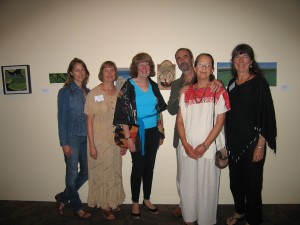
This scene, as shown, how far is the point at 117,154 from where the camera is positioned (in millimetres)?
2303

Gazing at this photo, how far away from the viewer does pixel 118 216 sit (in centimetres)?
241

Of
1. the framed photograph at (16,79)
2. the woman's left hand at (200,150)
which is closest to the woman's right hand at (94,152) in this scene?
the woman's left hand at (200,150)

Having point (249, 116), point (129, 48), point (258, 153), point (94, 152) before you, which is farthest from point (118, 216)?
point (129, 48)

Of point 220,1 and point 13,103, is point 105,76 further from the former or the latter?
point 220,1

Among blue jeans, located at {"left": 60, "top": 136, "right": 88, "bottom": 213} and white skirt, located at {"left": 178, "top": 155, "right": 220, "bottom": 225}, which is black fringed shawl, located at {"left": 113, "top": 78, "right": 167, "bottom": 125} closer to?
blue jeans, located at {"left": 60, "top": 136, "right": 88, "bottom": 213}

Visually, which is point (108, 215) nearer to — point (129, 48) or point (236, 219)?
point (236, 219)

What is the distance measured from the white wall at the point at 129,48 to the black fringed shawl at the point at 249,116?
0.80 metres


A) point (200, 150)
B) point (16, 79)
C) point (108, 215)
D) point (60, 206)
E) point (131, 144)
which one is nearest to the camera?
point (200, 150)

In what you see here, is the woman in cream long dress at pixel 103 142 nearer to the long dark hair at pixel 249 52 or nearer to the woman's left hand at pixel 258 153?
the long dark hair at pixel 249 52

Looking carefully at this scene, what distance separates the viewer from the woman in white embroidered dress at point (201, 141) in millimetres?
1788

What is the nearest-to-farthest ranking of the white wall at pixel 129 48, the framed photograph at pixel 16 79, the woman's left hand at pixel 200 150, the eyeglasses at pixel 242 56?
the woman's left hand at pixel 200 150 < the eyeglasses at pixel 242 56 < the white wall at pixel 129 48 < the framed photograph at pixel 16 79

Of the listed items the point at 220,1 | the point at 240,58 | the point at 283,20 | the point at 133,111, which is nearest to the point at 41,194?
the point at 133,111

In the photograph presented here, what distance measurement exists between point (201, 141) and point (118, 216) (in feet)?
4.68

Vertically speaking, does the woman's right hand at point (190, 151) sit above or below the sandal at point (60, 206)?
above
